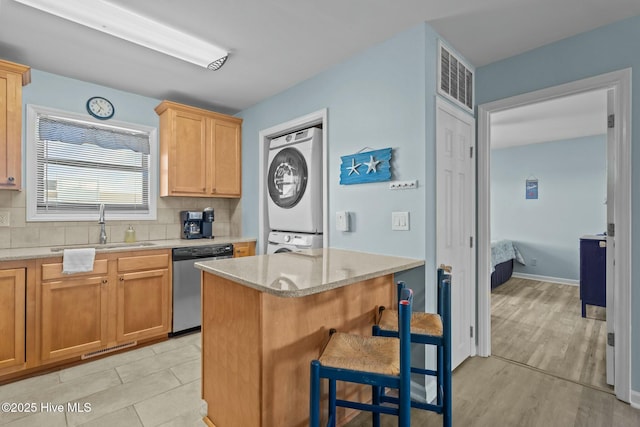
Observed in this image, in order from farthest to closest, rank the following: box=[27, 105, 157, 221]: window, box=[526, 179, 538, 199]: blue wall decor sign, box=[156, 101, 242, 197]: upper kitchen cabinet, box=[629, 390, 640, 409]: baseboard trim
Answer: box=[526, 179, 538, 199]: blue wall decor sign, box=[156, 101, 242, 197]: upper kitchen cabinet, box=[27, 105, 157, 221]: window, box=[629, 390, 640, 409]: baseboard trim

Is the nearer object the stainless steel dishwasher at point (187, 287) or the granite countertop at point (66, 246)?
the granite countertop at point (66, 246)

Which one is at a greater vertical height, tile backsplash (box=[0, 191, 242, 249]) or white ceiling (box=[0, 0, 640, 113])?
white ceiling (box=[0, 0, 640, 113])

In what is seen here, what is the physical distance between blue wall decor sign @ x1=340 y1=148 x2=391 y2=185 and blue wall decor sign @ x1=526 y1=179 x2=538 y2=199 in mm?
4917

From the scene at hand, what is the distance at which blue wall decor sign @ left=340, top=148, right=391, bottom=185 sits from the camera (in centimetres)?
223

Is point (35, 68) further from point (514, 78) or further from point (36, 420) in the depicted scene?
point (514, 78)

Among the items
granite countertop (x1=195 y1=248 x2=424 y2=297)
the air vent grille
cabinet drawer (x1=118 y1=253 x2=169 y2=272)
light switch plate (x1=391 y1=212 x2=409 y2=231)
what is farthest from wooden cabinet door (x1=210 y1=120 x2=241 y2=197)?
light switch plate (x1=391 y1=212 x2=409 y2=231)

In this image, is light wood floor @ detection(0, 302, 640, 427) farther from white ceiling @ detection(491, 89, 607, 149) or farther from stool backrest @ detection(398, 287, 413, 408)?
white ceiling @ detection(491, 89, 607, 149)

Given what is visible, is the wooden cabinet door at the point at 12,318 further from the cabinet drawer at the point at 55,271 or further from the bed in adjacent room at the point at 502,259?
the bed in adjacent room at the point at 502,259

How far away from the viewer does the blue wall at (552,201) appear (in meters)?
5.16

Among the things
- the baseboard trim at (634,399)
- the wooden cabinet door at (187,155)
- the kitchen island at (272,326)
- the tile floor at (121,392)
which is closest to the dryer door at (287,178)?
the wooden cabinet door at (187,155)

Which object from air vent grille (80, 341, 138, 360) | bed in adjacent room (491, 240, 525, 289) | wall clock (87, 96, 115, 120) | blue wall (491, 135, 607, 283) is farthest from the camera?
blue wall (491, 135, 607, 283)

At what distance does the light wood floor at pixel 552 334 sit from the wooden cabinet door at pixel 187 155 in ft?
11.1

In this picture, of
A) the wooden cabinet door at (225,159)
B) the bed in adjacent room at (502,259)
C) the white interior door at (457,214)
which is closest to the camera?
the white interior door at (457,214)

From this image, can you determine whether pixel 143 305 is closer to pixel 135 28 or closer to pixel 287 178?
pixel 287 178
